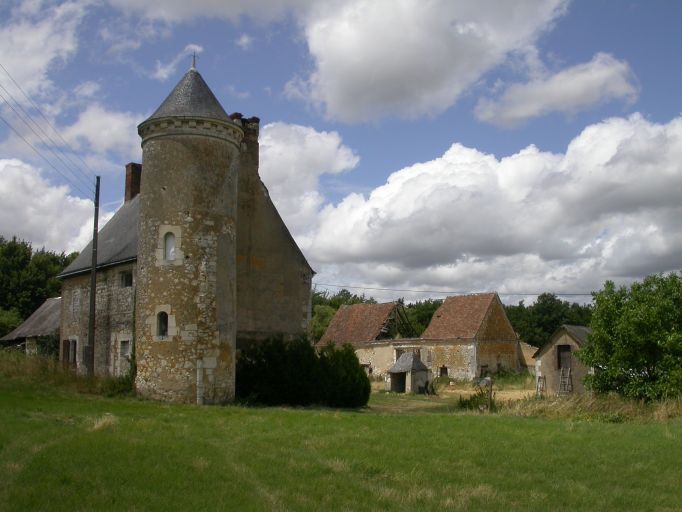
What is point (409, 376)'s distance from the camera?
3609 cm

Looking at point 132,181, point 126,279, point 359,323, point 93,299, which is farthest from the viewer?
point 359,323

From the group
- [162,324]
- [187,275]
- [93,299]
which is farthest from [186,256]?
[93,299]

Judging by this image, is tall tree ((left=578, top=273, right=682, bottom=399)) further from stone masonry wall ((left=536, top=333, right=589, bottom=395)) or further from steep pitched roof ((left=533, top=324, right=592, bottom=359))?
stone masonry wall ((left=536, top=333, right=589, bottom=395))

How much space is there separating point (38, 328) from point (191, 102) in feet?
66.1

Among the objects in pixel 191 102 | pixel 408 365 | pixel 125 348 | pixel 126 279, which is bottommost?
pixel 408 365

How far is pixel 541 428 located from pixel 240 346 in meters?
11.6

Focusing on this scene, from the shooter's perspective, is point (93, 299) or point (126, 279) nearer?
point (93, 299)

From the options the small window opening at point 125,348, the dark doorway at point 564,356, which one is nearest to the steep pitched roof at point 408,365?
the dark doorway at point 564,356

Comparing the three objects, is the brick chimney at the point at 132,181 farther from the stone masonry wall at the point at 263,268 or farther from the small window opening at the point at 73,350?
the stone masonry wall at the point at 263,268

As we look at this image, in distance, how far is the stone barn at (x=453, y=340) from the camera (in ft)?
142

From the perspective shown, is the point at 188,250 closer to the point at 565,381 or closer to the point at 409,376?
the point at 409,376

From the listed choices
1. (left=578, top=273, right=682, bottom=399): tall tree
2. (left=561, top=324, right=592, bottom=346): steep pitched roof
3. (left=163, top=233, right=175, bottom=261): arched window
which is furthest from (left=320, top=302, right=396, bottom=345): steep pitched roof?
(left=163, top=233, right=175, bottom=261): arched window

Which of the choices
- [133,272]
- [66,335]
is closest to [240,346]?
[133,272]

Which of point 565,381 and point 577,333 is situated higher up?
point 577,333
